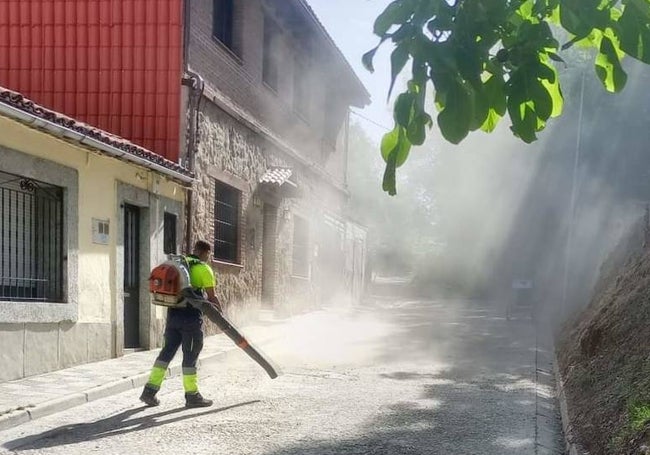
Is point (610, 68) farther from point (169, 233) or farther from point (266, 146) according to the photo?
point (266, 146)

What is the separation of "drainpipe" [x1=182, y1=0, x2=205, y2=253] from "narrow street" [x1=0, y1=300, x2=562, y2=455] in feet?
7.77

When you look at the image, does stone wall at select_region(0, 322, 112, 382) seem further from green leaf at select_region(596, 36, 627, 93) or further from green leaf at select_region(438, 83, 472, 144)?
green leaf at select_region(596, 36, 627, 93)

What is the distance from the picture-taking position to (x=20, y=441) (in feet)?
16.9

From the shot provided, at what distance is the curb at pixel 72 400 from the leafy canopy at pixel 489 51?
480cm

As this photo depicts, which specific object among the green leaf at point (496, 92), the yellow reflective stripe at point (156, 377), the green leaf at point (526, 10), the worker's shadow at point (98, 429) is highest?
the green leaf at point (526, 10)

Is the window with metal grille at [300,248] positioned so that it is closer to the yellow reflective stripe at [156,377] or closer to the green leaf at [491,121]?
the yellow reflective stripe at [156,377]

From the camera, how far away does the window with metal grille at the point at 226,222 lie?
41.3 feet

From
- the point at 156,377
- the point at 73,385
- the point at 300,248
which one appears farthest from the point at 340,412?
the point at 300,248

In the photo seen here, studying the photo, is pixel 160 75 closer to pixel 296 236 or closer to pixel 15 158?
pixel 15 158

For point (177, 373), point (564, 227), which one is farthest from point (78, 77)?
point (564, 227)

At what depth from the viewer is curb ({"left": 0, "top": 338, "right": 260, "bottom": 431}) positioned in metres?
5.57

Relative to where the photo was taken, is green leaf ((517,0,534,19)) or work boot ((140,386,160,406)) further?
work boot ((140,386,160,406))

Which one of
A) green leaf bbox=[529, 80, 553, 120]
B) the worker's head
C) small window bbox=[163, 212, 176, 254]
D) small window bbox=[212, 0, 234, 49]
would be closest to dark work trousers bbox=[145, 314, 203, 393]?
the worker's head

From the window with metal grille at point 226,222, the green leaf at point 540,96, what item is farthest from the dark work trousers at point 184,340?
the window with metal grille at point 226,222
